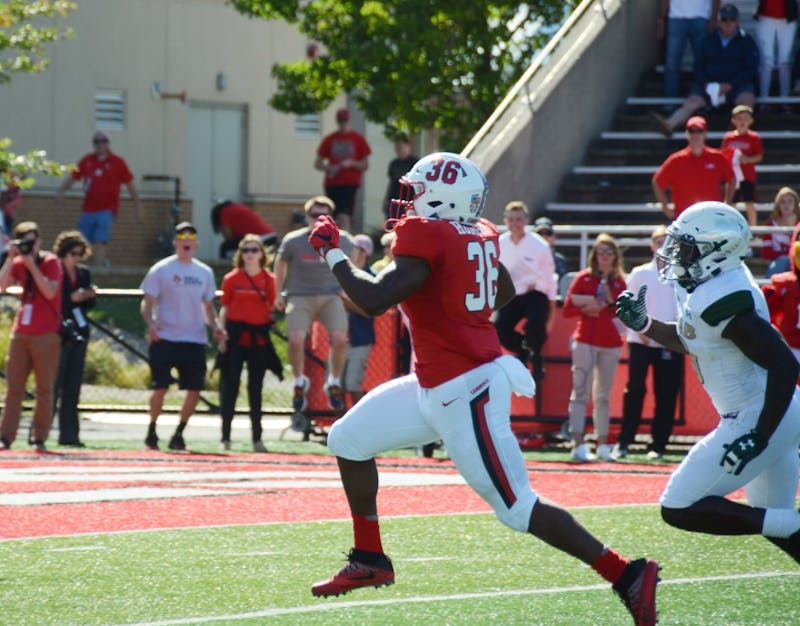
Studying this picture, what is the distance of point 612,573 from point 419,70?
20.2m

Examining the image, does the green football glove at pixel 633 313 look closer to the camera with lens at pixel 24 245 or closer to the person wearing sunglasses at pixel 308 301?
the camera with lens at pixel 24 245

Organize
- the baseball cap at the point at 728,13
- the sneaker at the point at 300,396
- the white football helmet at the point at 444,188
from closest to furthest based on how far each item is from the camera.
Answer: the white football helmet at the point at 444,188 < the sneaker at the point at 300,396 < the baseball cap at the point at 728,13

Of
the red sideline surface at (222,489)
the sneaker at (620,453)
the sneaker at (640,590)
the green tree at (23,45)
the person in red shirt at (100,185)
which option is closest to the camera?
the sneaker at (640,590)

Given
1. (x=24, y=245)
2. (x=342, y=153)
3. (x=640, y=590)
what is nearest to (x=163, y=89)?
(x=342, y=153)

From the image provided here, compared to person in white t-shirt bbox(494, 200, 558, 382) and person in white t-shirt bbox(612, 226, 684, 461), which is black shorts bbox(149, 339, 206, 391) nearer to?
person in white t-shirt bbox(494, 200, 558, 382)

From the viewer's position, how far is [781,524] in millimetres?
6398

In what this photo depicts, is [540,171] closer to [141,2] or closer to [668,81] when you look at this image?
[668,81]

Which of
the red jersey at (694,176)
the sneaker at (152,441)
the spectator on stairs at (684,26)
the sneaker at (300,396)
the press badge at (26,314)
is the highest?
the spectator on stairs at (684,26)

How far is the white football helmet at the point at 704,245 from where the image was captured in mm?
6547

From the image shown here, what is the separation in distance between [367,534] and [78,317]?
25.9ft

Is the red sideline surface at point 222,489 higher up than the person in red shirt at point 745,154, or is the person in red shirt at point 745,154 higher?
the person in red shirt at point 745,154

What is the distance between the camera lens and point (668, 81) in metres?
20.4

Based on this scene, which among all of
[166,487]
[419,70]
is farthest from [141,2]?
[166,487]

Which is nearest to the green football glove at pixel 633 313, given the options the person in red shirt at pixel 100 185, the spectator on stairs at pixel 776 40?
the spectator on stairs at pixel 776 40
